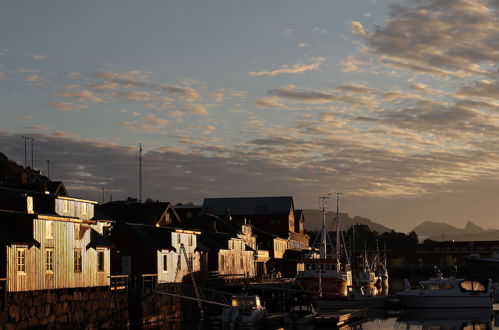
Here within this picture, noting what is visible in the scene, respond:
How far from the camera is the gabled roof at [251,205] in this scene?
6368 inches

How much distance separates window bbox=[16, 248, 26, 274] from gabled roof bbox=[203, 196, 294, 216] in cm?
10988

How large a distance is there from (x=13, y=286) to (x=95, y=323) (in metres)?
8.75

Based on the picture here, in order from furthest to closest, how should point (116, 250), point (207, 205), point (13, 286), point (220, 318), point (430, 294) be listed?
point (207, 205), point (430, 294), point (116, 250), point (220, 318), point (13, 286)

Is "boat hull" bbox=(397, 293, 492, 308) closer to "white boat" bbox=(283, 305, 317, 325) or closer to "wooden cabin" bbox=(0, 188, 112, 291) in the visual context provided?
"white boat" bbox=(283, 305, 317, 325)

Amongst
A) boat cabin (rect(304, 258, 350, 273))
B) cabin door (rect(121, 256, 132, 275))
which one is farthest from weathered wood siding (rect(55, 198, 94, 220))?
boat cabin (rect(304, 258, 350, 273))

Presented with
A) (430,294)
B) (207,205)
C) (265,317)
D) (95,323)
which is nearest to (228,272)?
(430,294)

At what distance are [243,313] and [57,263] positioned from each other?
1514 centimetres

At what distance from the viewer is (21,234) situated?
51.4 m

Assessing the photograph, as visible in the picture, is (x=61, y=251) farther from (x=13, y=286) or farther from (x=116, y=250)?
(x=116, y=250)

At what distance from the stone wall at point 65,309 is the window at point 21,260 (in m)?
1.59

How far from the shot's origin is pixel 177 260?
77188 mm

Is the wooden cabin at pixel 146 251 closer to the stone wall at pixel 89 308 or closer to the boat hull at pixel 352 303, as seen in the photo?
the stone wall at pixel 89 308

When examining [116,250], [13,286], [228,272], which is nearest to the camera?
[13,286]

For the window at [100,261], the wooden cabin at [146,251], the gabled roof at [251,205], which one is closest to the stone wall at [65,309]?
the window at [100,261]
